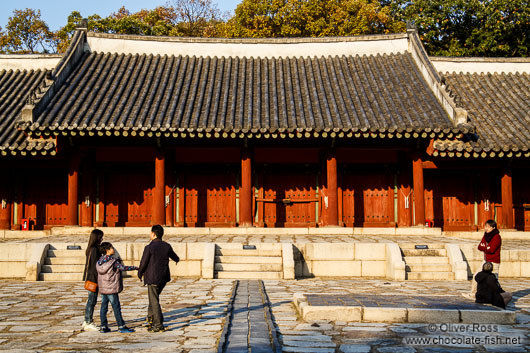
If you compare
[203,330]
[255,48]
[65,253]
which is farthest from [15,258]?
[255,48]

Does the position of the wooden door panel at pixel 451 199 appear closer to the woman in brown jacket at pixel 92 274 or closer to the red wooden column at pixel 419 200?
the red wooden column at pixel 419 200

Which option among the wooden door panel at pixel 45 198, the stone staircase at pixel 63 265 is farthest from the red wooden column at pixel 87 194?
the stone staircase at pixel 63 265

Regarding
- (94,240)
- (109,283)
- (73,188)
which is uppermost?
(73,188)

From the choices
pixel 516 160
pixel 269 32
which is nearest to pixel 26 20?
pixel 269 32

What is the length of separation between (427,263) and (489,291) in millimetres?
4775

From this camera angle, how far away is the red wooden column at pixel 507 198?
18781 mm

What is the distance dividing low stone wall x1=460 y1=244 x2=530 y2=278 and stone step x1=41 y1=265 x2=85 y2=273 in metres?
9.20

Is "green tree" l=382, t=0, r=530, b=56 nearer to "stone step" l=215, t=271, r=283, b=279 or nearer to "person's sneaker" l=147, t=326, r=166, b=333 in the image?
"stone step" l=215, t=271, r=283, b=279

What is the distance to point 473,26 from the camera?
32.5m

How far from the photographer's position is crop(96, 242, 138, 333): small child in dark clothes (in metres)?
7.57

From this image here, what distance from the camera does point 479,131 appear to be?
18.5 m

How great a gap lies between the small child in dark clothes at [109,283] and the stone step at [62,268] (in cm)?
591

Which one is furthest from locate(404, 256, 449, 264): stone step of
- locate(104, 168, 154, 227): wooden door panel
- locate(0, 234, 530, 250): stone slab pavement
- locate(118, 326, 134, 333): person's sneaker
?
locate(104, 168, 154, 227): wooden door panel

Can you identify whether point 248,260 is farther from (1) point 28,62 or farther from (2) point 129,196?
(1) point 28,62
